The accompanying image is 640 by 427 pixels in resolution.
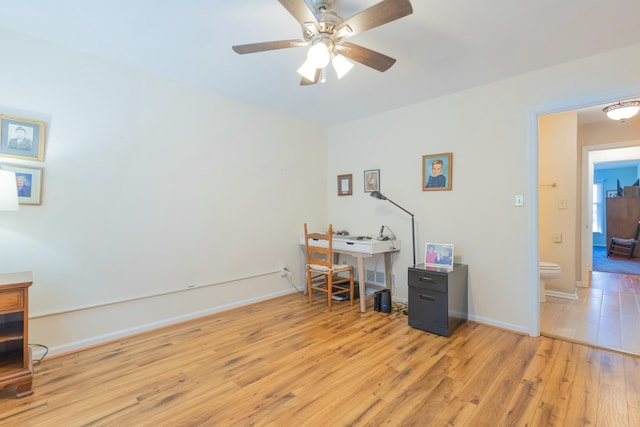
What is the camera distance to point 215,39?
2.14 m

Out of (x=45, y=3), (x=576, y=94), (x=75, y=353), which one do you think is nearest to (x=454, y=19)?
(x=576, y=94)

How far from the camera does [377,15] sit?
1.52 metres

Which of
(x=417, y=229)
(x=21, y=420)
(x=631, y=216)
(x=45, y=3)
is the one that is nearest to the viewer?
(x=21, y=420)

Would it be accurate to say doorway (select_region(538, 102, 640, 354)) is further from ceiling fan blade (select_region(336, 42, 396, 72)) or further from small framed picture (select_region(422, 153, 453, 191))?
ceiling fan blade (select_region(336, 42, 396, 72))

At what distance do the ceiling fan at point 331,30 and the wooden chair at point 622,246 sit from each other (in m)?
7.72

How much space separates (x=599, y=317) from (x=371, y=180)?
2.74m

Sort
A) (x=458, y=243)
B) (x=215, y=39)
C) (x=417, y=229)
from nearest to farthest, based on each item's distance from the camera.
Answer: (x=215, y=39) → (x=458, y=243) → (x=417, y=229)

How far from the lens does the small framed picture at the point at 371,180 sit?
149 inches

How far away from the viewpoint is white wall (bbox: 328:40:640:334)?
2.45m

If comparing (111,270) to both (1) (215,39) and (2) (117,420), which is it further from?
(1) (215,39)

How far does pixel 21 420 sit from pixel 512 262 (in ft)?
11.9

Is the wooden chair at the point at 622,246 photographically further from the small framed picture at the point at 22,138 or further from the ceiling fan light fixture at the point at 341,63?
the small framed picture at the point at 22,138

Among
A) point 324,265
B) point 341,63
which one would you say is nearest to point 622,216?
point 324,265

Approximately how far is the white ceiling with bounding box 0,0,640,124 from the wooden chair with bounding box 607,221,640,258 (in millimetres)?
6311
